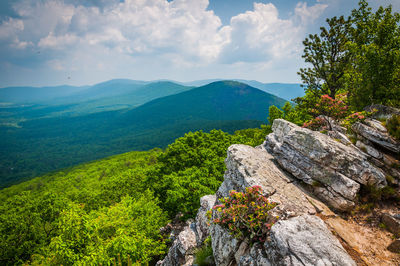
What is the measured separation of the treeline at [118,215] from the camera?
15570 mm

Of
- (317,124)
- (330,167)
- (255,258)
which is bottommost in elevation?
(255,258)

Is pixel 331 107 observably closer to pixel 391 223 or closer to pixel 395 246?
pixel 391 223

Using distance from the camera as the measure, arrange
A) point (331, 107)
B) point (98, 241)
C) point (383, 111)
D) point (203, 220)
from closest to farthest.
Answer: point (383, 111) < point (331, 107) < point (203, 220) < point (98, 241)

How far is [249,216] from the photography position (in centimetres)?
902

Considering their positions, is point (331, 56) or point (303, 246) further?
point (331, 56)

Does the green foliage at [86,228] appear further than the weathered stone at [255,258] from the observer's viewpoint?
Yes

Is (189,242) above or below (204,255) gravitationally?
below

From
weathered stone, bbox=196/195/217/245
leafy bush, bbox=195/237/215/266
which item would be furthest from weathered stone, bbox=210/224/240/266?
weathered stone, bbox=196/195/217/245

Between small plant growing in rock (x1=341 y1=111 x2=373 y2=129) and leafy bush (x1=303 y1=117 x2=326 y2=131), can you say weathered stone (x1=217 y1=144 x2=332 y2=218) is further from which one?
small plant growing in rock (x1=341 y1=111 x2=373 y2=129)

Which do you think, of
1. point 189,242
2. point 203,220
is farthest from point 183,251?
point 203,220

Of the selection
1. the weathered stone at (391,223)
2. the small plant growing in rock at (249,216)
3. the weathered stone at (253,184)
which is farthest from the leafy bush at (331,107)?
the small plant growing in rock at (249,216)

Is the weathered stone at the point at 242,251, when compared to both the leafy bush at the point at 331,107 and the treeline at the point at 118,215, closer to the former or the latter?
the treeline at the point at 118,215

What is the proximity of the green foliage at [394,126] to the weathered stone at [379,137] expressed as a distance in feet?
0.85

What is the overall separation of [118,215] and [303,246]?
18.9 meters
